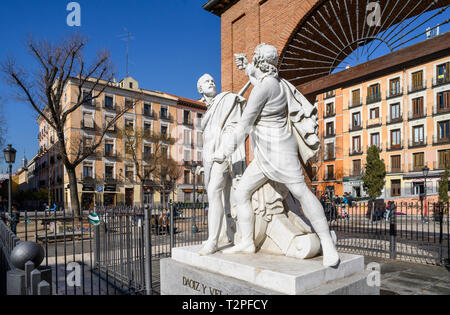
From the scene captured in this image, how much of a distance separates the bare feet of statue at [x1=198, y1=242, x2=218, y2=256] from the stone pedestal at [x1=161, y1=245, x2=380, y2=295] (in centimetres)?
5

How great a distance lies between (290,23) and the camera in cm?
934

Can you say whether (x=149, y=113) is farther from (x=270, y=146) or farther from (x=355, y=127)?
(x=270, y=146)

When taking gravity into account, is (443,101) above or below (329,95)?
below

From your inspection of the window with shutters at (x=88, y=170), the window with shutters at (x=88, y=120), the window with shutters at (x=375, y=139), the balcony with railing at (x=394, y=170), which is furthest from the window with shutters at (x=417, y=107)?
the window with shutters at (x=88, y=170)

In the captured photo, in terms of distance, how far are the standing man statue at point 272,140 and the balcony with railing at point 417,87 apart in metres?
35.5

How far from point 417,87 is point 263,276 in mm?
37149

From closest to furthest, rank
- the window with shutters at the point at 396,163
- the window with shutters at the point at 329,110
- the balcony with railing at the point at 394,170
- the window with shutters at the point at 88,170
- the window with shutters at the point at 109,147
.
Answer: the balcony with railing at the point at 394,170 < the window with shutters at the point at 396,163 < the window with shutters at the point at 88,170 < the window with shutters at the point at 109,147 < the window with shutters at the point at 329,110

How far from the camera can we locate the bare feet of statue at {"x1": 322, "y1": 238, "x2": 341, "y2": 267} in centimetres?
277

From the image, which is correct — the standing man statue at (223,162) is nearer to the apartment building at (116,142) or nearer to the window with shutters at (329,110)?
the apartment building at (116,142)

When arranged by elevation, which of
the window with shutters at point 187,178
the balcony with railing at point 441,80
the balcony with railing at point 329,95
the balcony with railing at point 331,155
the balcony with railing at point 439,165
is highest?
the balcony with railing at point 329,95

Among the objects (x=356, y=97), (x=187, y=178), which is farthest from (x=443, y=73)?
(x=187, y=178)

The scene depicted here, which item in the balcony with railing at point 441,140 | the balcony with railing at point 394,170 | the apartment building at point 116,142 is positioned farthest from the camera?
the apartment building at point 116,142

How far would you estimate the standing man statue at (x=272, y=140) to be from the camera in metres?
3.07

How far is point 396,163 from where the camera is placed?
35.2 meters
